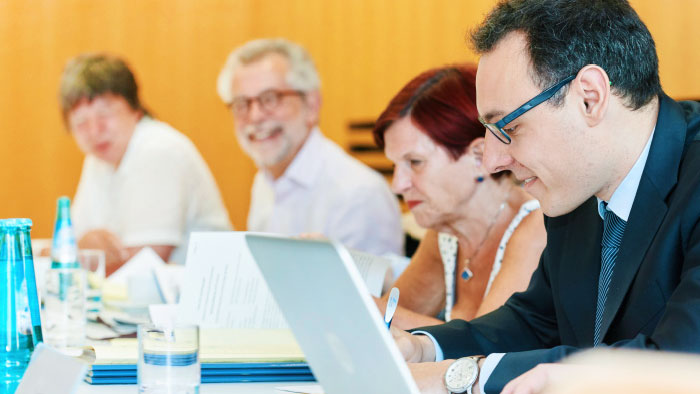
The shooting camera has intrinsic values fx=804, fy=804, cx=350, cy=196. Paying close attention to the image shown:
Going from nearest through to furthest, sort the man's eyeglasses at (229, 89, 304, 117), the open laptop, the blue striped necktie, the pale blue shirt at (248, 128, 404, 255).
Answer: the open laptop
the blue striped necktie
the pale blue shirt at (248, 128, 404, 255)
the man's eyeglasses at (229, 89, 304, 117)

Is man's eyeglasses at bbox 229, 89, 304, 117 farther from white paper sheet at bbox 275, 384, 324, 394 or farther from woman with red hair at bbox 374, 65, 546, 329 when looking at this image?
white paper sheet at bbox 275, 384, 324, 394

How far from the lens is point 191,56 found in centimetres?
571

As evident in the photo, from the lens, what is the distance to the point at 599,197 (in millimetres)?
1379

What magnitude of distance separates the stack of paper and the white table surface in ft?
0.04

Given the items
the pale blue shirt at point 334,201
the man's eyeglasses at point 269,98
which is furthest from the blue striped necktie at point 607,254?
the man's eyeglasses at point 269,98

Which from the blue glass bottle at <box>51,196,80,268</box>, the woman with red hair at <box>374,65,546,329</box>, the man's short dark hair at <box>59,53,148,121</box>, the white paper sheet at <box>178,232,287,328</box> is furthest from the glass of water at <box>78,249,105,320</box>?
the man's short dark hair at <box>59,53,148,121</box>

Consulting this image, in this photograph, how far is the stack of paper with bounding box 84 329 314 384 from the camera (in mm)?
1272

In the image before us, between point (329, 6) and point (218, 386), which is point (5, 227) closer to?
point (218, 386)

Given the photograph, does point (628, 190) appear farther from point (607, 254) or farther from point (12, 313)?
point (12, 313)

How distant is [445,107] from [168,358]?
1.23m

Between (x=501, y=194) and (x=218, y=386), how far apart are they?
3.58ft

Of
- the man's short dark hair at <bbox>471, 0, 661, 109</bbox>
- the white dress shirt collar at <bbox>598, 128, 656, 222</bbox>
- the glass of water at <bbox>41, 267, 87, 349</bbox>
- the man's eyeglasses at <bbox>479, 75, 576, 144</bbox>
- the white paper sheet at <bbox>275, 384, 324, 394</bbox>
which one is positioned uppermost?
the man's short dark hair at <bbox>471, 0, 661, 109</bbox>

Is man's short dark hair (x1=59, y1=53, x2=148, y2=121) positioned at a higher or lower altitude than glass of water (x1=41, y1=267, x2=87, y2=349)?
higher

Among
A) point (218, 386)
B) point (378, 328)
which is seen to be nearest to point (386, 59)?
point (218, 386)
